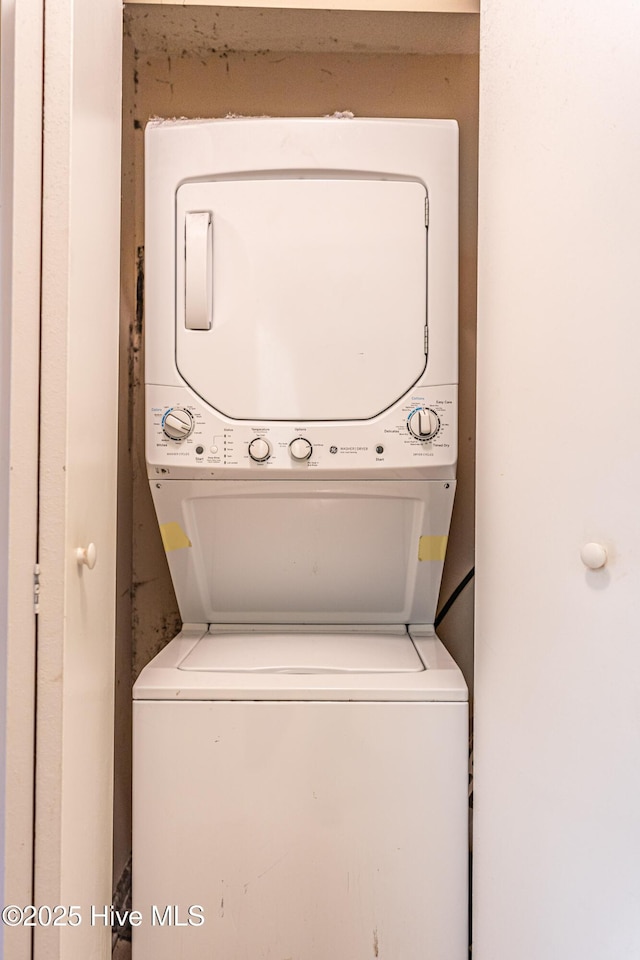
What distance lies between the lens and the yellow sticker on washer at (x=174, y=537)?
124 centimetres

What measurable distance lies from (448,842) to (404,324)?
879mm

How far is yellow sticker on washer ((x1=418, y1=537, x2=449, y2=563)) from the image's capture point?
125 centimetres

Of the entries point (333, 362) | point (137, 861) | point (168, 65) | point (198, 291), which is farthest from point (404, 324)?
point (137, 861)

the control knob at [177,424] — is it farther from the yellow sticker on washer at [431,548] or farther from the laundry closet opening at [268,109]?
the yellow sticker on washer at [431,548]

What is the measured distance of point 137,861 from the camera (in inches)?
38.8

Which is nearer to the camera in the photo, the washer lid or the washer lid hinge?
the washer lid hinge

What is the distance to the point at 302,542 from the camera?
126 cm

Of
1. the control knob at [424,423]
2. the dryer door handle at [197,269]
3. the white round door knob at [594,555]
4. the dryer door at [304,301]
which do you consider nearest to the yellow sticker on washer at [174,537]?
the dryer door at [304,301]

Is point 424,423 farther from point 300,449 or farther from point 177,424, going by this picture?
point 177,424

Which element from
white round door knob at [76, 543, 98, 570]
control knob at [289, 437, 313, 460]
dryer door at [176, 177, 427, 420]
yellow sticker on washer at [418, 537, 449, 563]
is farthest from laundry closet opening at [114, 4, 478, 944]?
white round door knob at [76, 543, 98, 570]

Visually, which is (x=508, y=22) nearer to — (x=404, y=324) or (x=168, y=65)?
(x=404, y=324)

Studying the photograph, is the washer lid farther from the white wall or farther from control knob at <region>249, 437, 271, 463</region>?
control knob at <region>249, 437, 271, 463</region>

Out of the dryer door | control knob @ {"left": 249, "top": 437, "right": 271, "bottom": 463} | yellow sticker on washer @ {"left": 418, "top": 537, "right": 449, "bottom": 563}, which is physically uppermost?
the dryer door

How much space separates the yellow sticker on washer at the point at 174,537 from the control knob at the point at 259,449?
0.23 meters
